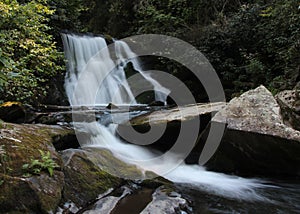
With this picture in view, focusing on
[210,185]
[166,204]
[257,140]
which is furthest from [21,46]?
[257,140]

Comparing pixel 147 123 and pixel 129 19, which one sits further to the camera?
pixel 129 19

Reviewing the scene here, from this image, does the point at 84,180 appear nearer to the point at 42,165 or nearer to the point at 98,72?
the point at 42,165

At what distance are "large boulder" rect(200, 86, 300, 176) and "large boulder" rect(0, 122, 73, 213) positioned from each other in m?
2.54

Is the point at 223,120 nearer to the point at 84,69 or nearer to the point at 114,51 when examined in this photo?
the point at 84,69

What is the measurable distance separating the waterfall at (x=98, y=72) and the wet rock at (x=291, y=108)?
5.12m

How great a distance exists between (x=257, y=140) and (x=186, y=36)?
25.3 feet

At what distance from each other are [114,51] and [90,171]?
867 centimetres

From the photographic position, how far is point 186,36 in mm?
10805

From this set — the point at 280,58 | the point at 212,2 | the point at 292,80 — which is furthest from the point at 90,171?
the point at 212,2

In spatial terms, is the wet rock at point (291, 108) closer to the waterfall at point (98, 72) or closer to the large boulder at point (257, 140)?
the large boulder at point (257, 140)

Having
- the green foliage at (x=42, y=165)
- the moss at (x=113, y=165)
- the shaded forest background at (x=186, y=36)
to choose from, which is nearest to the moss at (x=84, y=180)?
the moss at (x=113, y=165)

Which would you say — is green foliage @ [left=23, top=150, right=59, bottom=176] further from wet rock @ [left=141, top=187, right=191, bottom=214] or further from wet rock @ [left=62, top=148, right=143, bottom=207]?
wet rock @ [left=141, top=187, right=191, bottom=214]

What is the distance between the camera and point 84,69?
9.77m

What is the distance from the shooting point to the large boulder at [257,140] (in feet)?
12.4
